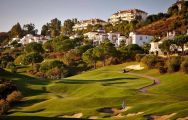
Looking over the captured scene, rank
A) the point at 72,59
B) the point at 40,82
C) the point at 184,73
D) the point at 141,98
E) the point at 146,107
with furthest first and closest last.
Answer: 1. the point at 72,59
2. the point at 40,82
3. the point at 184,73
4. the point at 141,98
5. the point at 146,107

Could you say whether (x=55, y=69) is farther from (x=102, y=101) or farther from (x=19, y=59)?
(x=102, y=101)

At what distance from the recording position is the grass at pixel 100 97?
47875 millimetres

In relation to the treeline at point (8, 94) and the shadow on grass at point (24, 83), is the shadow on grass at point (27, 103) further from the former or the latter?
the shadow on grass at point (24, 83)

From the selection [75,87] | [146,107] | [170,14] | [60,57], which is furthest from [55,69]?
[170,14]

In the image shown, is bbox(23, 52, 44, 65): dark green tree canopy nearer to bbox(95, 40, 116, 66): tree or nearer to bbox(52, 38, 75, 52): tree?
bbox(52, 38, 75, 52): tree

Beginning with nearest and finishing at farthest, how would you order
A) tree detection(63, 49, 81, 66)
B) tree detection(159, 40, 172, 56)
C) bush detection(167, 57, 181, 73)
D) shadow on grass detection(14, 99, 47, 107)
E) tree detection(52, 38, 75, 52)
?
shadow on grass detection(14, 99, 47, 107) → bush detection(167, 57, 181, 73) → tree detection(159, 40, 172, 56) → tree detection(63, 49, 81, 66) → tree detection(52, 38, 75, 52)

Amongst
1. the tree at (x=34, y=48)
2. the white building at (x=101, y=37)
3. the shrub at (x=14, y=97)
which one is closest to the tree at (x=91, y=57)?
the tree at (x=34, y=48)

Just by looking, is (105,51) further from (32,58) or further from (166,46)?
(32,58)

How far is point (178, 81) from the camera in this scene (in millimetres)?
75188

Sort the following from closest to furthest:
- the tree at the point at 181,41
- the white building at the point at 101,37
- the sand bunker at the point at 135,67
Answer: the sand bunker at the point at 135,67, the tree at the point at 181,41, the white building at the point at 101,37

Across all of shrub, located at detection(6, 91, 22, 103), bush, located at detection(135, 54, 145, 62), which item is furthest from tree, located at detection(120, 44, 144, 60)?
shrub, located at detection(6, 91, 22, 103)

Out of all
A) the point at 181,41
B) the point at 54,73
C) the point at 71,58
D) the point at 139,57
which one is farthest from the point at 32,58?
the point at 181,41

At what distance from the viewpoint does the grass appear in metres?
47.9

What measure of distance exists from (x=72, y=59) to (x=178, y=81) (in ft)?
234
